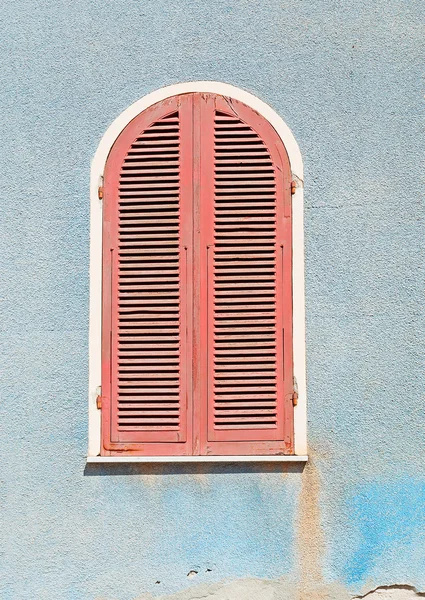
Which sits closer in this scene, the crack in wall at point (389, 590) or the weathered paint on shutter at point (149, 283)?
the crack in wall at point (389, 590)

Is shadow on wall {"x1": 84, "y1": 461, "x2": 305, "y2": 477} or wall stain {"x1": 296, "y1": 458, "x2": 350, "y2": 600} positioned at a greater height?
shadow on wall {"x1": 84, "y1": 461, "x2": 305, "y2": 477}

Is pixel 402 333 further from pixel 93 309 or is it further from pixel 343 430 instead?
pixel 93 309

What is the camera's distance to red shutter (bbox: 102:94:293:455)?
14.9 ft

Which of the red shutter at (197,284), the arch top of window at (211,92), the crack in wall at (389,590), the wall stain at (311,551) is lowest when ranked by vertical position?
the crack in wall at (389,590)

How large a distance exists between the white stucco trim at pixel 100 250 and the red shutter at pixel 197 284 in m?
0.04

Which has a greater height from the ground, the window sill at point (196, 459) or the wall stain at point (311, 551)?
the window sill at point (196, 459)

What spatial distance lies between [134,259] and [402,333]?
148cm

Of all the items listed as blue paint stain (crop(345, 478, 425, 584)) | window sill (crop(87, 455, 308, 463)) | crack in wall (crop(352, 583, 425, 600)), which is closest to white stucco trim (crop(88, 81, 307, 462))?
window sill (crop(87, 455, 308, 463))

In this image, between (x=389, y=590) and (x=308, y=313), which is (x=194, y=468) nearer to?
(x=308, y=313)

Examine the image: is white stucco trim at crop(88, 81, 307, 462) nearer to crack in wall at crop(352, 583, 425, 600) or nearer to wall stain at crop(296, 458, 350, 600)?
wall stain at crop(296, 458, 350, 600)

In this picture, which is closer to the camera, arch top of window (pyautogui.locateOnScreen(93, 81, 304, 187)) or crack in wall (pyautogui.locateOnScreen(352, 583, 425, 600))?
crack in wall (pyautogui.locateOnScreen(352, 583, 425, 600))

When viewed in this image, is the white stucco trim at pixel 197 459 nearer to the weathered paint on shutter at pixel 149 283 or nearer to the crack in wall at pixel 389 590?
the weathered paint on shutter at pixel 149 283

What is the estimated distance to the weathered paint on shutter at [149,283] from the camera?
4.55 metres

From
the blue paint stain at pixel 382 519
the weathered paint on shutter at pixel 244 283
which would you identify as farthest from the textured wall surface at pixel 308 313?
the weathered paint on shutter at pixel 244 283
